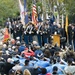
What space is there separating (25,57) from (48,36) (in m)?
7.71

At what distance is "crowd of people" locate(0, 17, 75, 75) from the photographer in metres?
16.8

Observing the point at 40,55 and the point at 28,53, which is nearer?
the point at 40,55

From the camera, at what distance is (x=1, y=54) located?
20562mm

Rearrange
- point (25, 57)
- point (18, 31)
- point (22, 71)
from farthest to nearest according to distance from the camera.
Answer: point (18, 31)
point (25, 57)
point (22, 71)

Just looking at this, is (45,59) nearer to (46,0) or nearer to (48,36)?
(48,36)

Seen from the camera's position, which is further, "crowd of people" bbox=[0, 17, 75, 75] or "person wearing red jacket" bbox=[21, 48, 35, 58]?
"person wearing red jacket" bbox=[21, 48, 35, 58]

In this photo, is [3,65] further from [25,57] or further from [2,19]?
[2,19]

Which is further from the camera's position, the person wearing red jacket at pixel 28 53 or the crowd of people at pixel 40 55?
the person wearing red jacket at pixel 28 53

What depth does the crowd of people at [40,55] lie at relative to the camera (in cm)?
1677

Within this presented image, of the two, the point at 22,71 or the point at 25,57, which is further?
the point at 25,57

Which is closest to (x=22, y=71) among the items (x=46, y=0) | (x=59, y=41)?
(x=59, y=41)

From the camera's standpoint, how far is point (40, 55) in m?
20.4

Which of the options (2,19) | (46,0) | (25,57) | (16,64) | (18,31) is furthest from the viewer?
(2,19)

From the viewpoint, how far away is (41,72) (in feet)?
54.6
